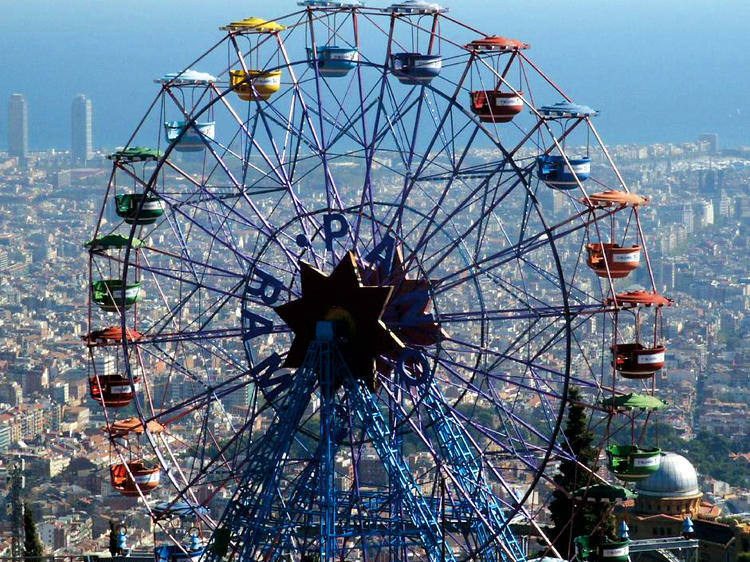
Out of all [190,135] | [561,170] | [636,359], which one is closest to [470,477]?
[636,359]

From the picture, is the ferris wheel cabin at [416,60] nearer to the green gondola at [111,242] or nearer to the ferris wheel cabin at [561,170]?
the ferris wheel cabin at [561,170]

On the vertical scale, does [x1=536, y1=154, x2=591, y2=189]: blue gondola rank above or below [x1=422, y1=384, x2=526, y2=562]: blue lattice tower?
above

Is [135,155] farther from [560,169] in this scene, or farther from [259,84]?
[560,169]

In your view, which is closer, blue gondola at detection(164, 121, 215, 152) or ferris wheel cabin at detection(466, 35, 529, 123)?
ferris wheel cabin at detection(466, 35, 529, 123)

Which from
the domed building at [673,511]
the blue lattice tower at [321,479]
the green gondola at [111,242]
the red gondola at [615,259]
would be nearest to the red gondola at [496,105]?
the red gondola at [615,259]

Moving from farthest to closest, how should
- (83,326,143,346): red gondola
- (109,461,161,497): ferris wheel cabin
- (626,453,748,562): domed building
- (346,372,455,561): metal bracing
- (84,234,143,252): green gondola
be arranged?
(626,453,748,562): domed building < (84,234,143,252): green gondola < (109,461,161,497): ferris wheel cabin < (83,326,143,346): red gondola < (346,372,455,561): metal bracing

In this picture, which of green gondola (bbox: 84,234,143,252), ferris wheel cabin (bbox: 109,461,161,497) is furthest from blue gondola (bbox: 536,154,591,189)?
ferris wheel cabin (bbox: 109,461,161,497)

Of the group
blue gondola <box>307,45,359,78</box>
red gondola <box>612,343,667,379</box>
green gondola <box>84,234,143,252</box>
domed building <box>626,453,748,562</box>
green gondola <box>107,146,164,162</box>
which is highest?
blue gondola <box>307,45,359,78</box>

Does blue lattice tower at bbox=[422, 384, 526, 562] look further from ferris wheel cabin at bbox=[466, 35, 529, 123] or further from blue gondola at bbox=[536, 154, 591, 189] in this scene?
ferris wheel cabin at bbox=[466, 35, 529, 123]
